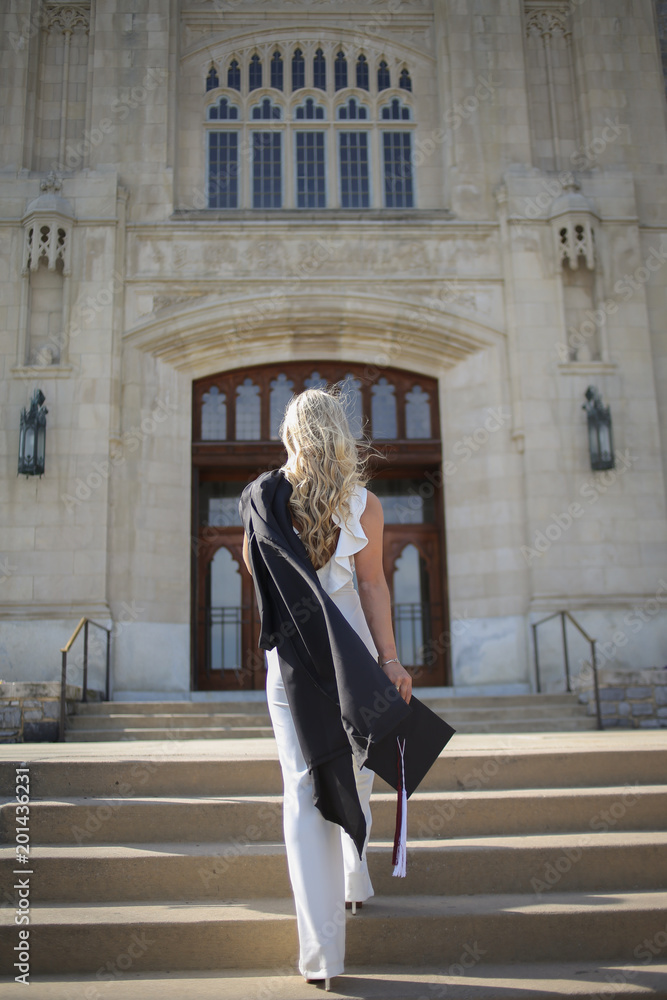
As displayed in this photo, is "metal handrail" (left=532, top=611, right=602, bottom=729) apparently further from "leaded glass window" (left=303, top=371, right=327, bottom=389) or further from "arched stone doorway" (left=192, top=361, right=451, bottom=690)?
"leaded glass window" (left=303, top=371, right=327, bottom=389)

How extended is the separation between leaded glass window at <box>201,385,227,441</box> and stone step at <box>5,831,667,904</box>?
8.69 m

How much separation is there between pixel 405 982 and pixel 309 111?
12.7 metres

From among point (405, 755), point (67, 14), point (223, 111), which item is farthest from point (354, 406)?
point (405, 755)

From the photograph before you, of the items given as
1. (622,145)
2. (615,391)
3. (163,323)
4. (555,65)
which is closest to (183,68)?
(163,323)

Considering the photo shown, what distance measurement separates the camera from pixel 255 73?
1337cm

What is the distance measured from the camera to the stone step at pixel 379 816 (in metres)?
4.15

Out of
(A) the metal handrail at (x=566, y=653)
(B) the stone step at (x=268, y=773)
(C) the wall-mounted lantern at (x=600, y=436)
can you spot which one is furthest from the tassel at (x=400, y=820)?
(C) the wall-mounted lantern at (x=600, y=436)

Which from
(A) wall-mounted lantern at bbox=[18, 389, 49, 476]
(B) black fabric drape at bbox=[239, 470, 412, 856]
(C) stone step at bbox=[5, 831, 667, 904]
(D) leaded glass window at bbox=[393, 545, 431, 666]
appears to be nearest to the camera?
(B) black fabric drape at bbox=[239, 470, 412, 856]

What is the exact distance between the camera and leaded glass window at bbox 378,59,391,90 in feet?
44.1

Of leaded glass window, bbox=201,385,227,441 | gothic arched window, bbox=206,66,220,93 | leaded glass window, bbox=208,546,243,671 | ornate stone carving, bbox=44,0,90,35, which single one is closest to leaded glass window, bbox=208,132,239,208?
gothic arched window, bbox=206,66,220,93

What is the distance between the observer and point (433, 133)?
13.1 m

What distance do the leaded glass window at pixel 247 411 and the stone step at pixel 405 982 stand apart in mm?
9372

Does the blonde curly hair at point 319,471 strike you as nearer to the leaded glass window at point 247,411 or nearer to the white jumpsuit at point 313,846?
A: the white jumpsuit at point 313,846

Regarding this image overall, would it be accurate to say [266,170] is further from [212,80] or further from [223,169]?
[212,80]
